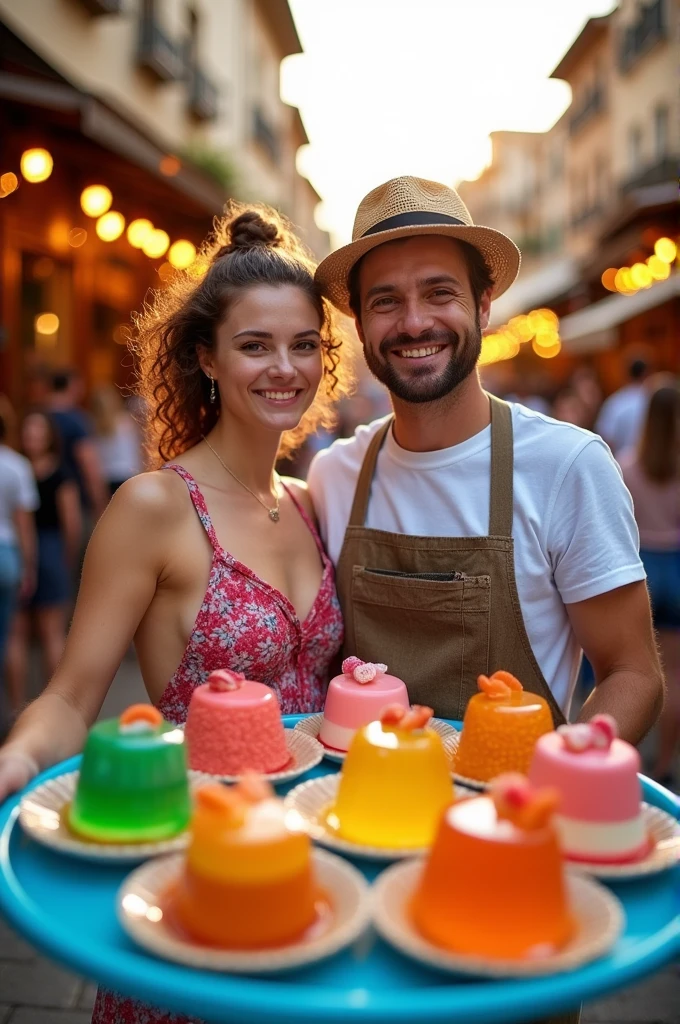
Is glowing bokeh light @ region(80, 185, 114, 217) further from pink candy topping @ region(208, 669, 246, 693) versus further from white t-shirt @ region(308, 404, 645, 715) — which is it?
pink candy topping @ region(208, 669, 246, 693)

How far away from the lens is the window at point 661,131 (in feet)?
65.0

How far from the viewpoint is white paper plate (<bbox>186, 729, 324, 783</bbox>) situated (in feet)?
5.58

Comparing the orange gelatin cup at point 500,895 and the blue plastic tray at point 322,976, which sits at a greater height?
the orange gelatin cup at point 500,895

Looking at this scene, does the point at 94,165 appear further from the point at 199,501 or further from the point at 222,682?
the point at 222,682

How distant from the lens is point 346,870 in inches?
52.7

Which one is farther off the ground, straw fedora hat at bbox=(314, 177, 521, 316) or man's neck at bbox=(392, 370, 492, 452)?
straw fedora hat at bbox=(314, 177, 521, 316)

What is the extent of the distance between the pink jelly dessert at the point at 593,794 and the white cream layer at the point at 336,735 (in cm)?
50

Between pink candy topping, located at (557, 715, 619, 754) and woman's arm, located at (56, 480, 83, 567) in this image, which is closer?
pink candy topping, located at (557, 715, 619, 754)

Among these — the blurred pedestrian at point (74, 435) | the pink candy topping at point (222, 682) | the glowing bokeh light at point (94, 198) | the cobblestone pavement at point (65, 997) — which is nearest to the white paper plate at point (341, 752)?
the pink candy topping at point (222, 682)

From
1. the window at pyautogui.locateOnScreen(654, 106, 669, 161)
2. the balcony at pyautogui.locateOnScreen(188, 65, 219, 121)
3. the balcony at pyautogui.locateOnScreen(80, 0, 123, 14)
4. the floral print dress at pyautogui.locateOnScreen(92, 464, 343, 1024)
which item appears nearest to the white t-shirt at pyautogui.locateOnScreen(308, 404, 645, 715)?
the floral print dress at pyautogui.locateOnScreen(92, 464, 343, 1024)

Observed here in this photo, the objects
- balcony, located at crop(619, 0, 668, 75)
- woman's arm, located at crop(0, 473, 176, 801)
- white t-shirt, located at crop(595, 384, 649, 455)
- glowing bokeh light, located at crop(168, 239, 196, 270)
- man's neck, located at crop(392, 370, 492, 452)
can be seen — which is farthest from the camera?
balcony, located at crop(619, 0, 668, 75)

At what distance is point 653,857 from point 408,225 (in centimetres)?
170

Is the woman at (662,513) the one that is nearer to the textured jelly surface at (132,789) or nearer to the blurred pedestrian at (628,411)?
the blurred pedestrian at (628,411)

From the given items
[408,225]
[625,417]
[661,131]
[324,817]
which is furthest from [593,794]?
[661,131]
